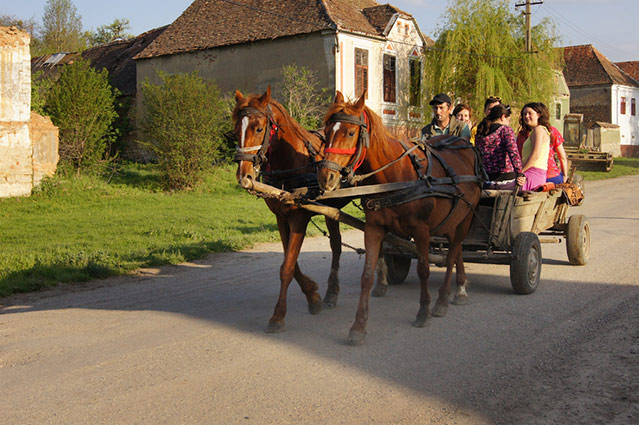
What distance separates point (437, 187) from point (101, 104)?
19.6 m

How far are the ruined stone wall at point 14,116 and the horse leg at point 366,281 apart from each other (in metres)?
15.8

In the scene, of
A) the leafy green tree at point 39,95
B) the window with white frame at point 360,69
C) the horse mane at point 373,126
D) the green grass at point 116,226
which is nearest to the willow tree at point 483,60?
the window with white frame at point 360,69

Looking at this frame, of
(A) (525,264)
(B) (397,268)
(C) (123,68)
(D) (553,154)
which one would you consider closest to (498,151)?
(A) (525,264)

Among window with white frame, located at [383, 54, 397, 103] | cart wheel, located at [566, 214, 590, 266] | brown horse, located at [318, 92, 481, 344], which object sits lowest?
cart wheel, located at [566, 214, 590, 266]

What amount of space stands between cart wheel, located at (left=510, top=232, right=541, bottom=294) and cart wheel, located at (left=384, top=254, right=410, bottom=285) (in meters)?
1.39

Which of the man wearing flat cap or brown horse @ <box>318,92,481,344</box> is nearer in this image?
brown horse @ <box>318,92,481,344</box>

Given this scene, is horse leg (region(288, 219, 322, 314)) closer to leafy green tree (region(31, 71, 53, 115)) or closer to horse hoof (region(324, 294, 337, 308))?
horse hoof (region(324, 294, 337, 308))

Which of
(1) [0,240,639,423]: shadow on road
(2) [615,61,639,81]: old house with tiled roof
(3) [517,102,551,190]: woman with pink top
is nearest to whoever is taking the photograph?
(1) [0,240,639,423]: shadow on road

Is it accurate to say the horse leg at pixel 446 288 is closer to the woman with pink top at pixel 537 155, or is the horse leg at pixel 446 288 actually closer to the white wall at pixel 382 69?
the woman with pink top at pixel 537 155

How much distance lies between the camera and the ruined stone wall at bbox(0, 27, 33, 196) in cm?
1853

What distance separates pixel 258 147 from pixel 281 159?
64cm

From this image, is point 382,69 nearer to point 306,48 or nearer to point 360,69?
point 360,69

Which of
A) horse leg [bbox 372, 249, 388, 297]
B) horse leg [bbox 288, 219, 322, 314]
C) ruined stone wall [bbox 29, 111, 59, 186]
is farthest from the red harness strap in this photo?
ruined stone wall [bbox 29, 111, 59, 186]

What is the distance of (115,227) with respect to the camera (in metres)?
13.6
